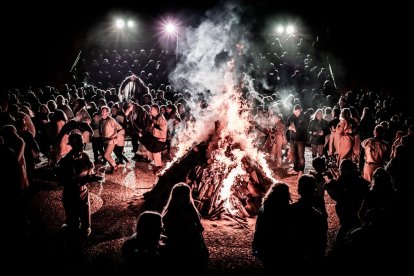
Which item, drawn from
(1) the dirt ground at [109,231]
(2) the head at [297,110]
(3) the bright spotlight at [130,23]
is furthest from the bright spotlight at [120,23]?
(2) the head at [297,110]

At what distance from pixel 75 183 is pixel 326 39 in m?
25.9

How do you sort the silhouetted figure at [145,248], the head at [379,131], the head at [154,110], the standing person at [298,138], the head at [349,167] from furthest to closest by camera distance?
the head at [154,110] < the standing person at [298,138] < the head at [379,131] < the head at [349,167] < the silhouetted figure at [145,248]

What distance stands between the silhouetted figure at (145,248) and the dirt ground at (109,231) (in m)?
2.30

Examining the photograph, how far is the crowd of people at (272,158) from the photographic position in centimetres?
423

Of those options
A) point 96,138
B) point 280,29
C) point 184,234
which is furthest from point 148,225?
point 280,29

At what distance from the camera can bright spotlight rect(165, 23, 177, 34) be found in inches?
1254

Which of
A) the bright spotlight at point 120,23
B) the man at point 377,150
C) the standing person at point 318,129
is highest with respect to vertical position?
the bright spotlight at point 120,23

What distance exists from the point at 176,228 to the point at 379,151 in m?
6.20

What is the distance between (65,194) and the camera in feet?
21.2

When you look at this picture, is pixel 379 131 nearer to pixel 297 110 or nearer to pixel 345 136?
pixel 345 136

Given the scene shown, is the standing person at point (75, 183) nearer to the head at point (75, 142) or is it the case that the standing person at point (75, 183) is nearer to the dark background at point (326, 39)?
the head at point (75, 142)

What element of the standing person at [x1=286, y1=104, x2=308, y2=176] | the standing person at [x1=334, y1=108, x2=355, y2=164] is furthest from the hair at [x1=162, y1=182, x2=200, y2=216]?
the standing person at [x1=286, y1=104, x2=308, y2=176]

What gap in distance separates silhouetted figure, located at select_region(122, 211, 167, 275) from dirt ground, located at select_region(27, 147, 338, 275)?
7.56 feet

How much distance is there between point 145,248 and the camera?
11.8 ft
